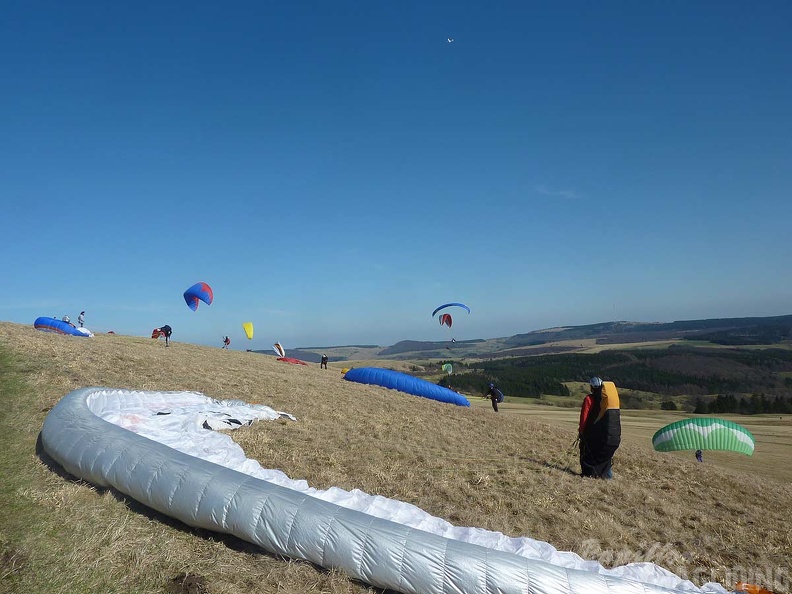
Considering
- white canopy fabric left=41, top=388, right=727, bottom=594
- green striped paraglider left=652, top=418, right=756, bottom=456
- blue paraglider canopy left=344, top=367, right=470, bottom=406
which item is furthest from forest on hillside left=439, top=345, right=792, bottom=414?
white canopy fabric left=41, top=388, right=727, bottom=594

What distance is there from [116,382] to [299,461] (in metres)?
→ 7.50

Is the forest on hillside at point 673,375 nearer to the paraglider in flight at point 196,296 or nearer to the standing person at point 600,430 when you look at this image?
the paraglider in flight at point 196,296

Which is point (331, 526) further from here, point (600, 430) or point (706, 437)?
point (706, 437)

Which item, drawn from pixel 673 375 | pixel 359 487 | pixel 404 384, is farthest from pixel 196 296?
pixel 673 375

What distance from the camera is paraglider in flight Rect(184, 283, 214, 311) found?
2773 centimetres

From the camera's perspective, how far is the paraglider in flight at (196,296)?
27734 mm

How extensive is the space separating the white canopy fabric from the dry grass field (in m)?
0.21

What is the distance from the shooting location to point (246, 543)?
5066mm

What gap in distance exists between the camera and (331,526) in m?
4.71

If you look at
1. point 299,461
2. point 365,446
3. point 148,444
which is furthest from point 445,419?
point 148,444

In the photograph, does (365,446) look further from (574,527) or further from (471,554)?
(471,554)

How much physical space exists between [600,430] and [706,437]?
22.8ft

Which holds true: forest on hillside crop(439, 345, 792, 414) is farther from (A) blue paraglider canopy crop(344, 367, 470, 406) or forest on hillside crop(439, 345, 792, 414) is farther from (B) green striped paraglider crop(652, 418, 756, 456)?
(B) green striped paraglider crop(652, 418, 756, 456)

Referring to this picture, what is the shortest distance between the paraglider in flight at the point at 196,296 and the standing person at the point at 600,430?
2281cm
